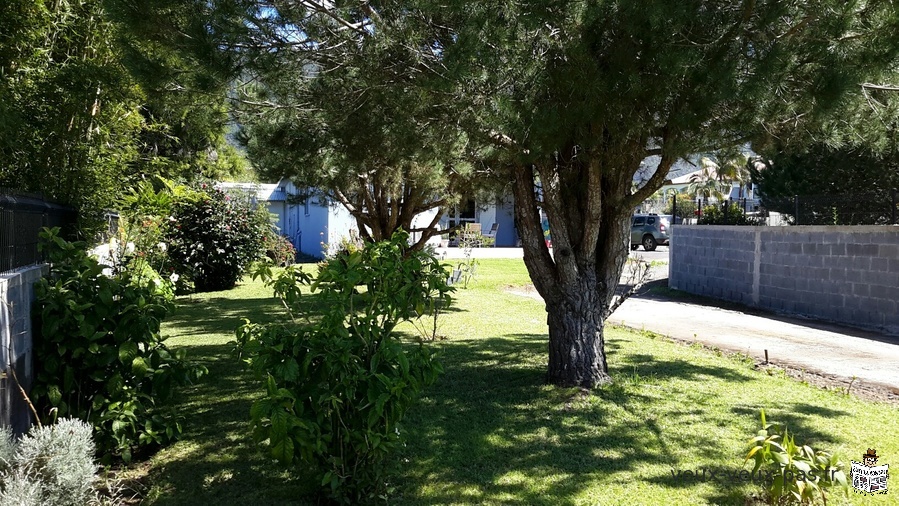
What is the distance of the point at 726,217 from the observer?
15297 millimetres

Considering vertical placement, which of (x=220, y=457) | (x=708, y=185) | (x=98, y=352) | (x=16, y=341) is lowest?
(x=220, y=457)

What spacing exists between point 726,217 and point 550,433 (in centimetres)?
1158

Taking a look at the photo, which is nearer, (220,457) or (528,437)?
(220,457)

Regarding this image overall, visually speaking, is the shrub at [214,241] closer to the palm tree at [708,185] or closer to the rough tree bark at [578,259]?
the rough tree bark at [578,259]

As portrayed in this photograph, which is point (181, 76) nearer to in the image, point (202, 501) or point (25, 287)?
point (25, 287)

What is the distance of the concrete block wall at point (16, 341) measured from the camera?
12.5 ft

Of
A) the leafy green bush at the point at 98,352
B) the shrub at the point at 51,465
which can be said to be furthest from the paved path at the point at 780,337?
the shrub at the point at 51,465

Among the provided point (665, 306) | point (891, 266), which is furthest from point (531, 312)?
point (891, 266)

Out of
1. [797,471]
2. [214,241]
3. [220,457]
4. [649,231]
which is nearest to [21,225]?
[220,457]

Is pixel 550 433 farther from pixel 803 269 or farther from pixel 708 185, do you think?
pixel 708 185

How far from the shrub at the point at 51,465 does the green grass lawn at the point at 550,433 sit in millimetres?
552

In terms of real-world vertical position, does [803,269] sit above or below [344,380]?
above

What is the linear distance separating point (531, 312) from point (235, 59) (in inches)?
331

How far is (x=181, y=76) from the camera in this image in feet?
18.2
